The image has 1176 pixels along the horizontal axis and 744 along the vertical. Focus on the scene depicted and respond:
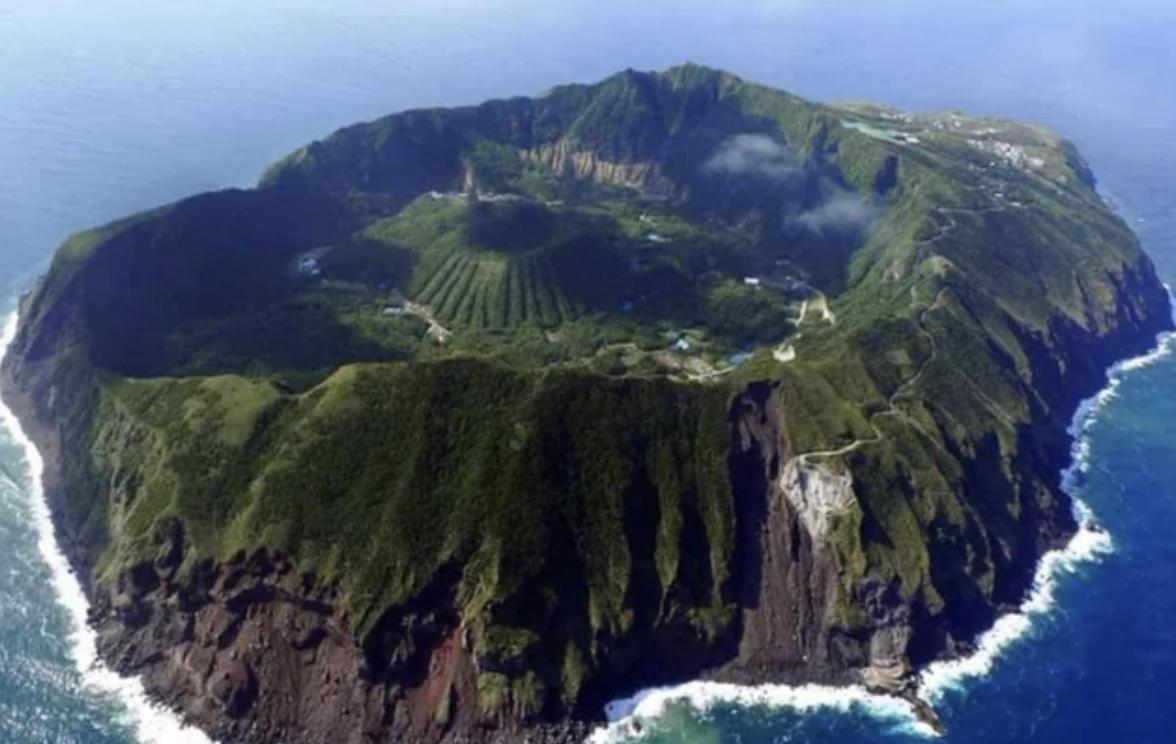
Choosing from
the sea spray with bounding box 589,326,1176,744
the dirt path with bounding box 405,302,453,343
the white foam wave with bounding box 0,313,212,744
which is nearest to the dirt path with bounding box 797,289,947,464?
the sea spray with bounding box 589,326,1176,744

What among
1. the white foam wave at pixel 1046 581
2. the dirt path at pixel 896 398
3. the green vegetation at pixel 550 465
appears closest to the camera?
the green vegetation at pixel 550 465

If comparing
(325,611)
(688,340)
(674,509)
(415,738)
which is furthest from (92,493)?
(688,340)

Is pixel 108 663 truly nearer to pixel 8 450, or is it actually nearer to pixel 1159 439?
pixel 8 450

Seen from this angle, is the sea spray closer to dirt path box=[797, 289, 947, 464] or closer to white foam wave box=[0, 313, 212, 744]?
dirt path box=[797, 289, 947, 464]

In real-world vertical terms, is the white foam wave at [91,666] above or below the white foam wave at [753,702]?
below

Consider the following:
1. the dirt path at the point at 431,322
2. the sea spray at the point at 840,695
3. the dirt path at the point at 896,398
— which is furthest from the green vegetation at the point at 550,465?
the dirt path at the point at 431,322

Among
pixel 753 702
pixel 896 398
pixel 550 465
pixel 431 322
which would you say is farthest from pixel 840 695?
pixel 431 322

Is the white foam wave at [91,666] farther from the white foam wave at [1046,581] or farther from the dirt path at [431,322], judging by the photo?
the white foam wave at [1046,581]

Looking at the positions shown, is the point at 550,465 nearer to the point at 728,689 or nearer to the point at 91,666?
the point at 728,689
